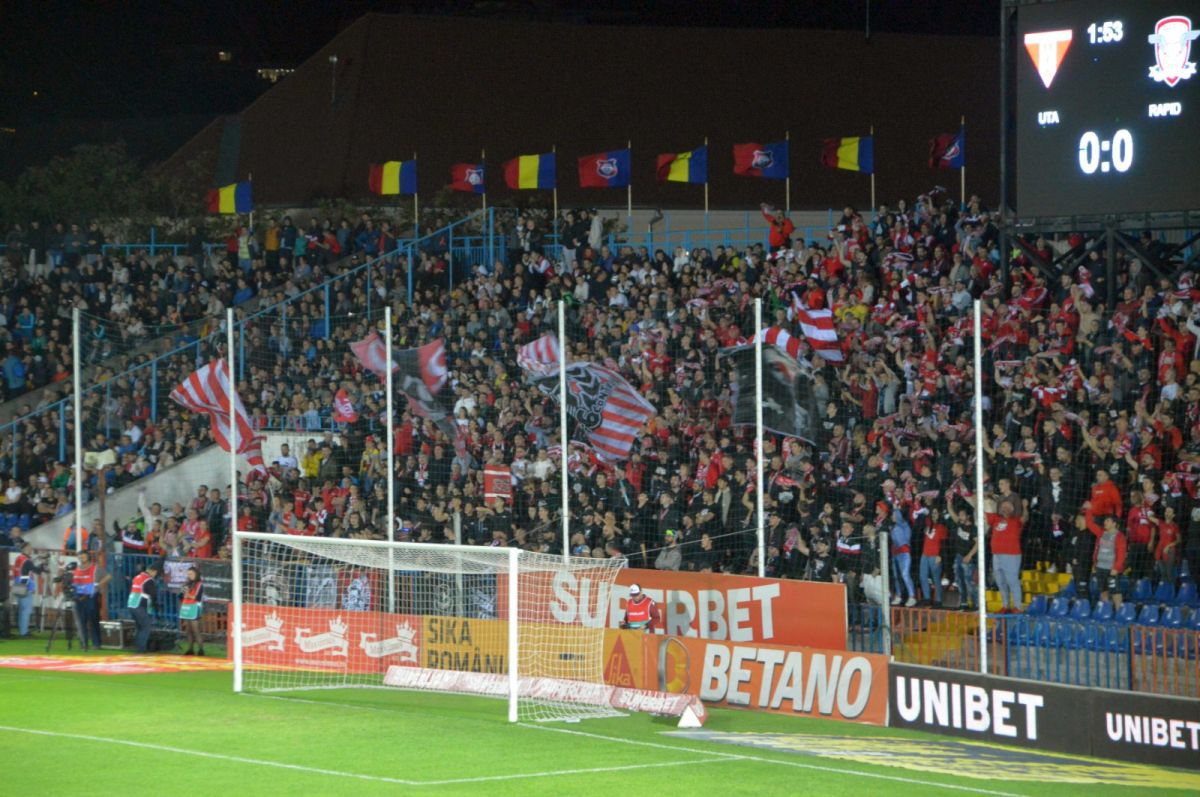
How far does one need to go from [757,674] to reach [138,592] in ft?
35.4

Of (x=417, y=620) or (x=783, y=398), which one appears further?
(x=417, y=620)

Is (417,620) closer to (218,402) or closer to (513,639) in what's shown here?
(513,639)

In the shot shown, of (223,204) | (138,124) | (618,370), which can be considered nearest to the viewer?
(618,370)

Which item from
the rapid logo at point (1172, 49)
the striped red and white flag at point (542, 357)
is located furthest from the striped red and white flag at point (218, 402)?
the rapid logo at point (1172, 49)

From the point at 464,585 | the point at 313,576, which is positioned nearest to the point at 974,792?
the point at 464,585

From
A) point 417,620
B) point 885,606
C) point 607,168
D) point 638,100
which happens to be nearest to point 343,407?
point 417,620

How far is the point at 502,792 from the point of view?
13.7m

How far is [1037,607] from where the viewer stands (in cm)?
1878

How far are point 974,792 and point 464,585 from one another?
9450 mm

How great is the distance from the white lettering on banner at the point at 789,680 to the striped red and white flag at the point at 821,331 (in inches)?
179

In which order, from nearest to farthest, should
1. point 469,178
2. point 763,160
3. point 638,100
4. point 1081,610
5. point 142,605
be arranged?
point 1081,610
point 142,605
point 763,160
point 469,178
point 638,100

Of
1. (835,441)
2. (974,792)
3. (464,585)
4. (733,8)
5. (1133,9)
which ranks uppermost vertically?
(733,8)

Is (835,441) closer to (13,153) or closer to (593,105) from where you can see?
(593,105)

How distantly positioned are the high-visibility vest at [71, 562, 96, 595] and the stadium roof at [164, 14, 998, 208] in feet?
63.7
